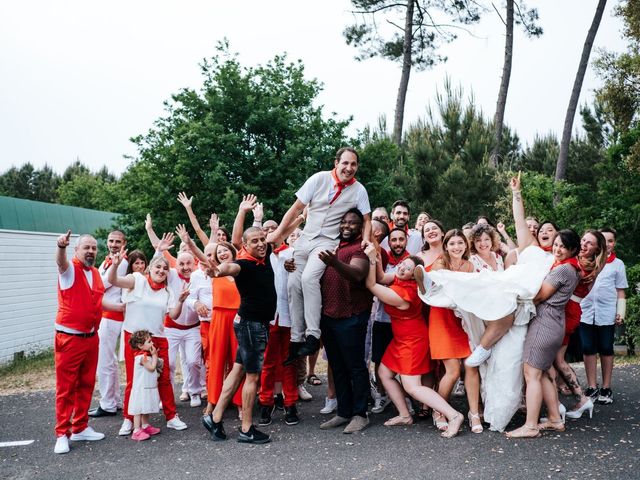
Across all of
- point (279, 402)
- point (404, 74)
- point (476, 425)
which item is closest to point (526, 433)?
point (476, 425)

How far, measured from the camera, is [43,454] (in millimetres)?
5859

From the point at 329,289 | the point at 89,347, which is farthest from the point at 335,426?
the point at 89,347

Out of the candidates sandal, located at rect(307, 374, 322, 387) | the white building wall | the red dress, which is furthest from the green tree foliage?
the red dress

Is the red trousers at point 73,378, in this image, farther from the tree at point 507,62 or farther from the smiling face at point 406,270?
the tree at point 507,62

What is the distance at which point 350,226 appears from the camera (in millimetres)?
6344

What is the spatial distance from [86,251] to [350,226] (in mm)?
2716

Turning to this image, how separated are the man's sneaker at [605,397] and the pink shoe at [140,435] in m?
5.20

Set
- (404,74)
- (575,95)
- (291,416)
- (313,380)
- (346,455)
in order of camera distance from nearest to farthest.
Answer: (346,455) → (291,416) → (313,380) → (575,95) → (404,74)

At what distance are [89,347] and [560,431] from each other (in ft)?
15.6

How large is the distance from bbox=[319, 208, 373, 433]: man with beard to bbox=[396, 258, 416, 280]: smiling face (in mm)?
385

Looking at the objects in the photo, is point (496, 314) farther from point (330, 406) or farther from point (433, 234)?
point (330, 406)

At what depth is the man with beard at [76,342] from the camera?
595cm

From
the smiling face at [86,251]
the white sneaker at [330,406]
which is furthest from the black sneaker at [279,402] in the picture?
the smiling face at [86,251]

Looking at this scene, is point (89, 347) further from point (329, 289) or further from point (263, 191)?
point (263, 191)
